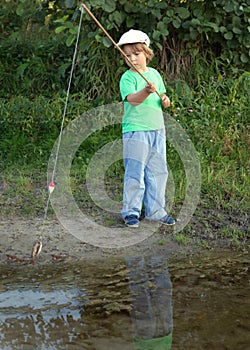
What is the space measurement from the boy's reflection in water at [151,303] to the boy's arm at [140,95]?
1.12 meters

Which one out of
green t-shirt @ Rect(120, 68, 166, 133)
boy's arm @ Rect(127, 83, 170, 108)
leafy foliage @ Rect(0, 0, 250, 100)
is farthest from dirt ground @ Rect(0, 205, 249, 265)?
leafy foliage @ Rect(0, 0, 250, 100)

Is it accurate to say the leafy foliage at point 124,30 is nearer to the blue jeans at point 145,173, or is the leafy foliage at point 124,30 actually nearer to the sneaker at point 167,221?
the blue jeans at point 145,173

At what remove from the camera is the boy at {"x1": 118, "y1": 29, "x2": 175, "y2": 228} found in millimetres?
4879

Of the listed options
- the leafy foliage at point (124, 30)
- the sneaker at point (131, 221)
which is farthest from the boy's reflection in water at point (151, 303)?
the leafy foliage at point (124, 30)

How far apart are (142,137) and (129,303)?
1546 millimetres

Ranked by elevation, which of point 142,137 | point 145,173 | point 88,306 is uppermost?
point 142,137

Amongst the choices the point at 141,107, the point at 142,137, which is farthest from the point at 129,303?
the point at 141,107

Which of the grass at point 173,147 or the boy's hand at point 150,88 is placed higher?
the boy's hand at point 150,88

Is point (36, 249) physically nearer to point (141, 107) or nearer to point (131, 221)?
point (131, 221)

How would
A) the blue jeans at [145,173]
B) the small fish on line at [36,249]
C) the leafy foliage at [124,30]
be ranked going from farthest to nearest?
the leafy foliage at [124,30]
the blue jeans at [145,173]
the small fish on line at [36,249]

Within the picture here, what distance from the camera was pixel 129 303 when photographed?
380cm

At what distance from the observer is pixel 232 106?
6.79m

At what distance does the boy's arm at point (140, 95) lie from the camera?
462 cm

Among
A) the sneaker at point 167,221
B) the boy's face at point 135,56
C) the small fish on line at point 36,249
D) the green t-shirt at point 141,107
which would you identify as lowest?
the sneaker at point 167,221
